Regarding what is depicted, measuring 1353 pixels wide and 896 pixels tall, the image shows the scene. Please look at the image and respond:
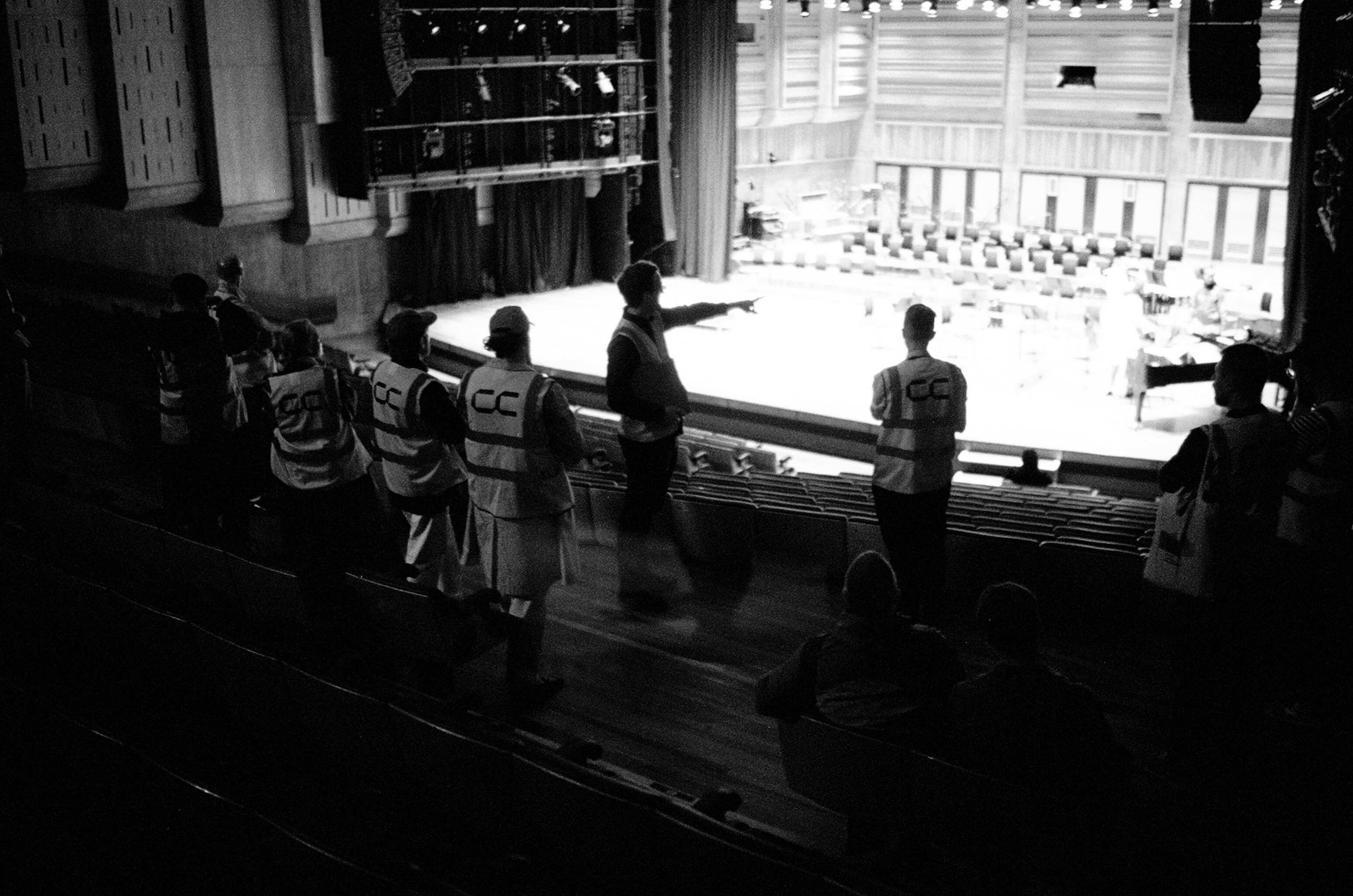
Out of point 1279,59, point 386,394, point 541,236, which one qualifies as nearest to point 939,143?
point 1279,59

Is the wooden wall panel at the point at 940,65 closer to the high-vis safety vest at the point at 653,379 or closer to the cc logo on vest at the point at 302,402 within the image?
the high-vis safety vest at the point at 653,379

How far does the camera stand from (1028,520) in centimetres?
640

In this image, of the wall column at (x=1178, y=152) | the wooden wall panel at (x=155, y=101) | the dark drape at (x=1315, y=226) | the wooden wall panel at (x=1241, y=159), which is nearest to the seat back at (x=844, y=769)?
the dark drape at (x=1315, y=226)

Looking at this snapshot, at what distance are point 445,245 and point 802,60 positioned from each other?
699 cm

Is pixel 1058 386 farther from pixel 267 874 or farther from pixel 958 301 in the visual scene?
pixel 267 874

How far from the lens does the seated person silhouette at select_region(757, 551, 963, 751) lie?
312 centimetres

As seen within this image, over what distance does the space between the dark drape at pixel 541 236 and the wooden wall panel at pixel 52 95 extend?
221 inches

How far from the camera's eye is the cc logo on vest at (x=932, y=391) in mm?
4879

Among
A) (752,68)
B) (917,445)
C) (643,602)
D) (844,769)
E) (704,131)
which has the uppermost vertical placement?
(752,68)

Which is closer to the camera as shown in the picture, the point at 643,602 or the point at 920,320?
the point at 920,320

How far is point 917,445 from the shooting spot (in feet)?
16.1

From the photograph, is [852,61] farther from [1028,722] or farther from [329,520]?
[1028,722]

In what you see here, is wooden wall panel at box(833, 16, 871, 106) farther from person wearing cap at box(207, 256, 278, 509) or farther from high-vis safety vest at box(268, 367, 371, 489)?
high-vis safety vest at box(268, 367, 371, 489)

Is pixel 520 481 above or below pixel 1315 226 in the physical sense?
below
